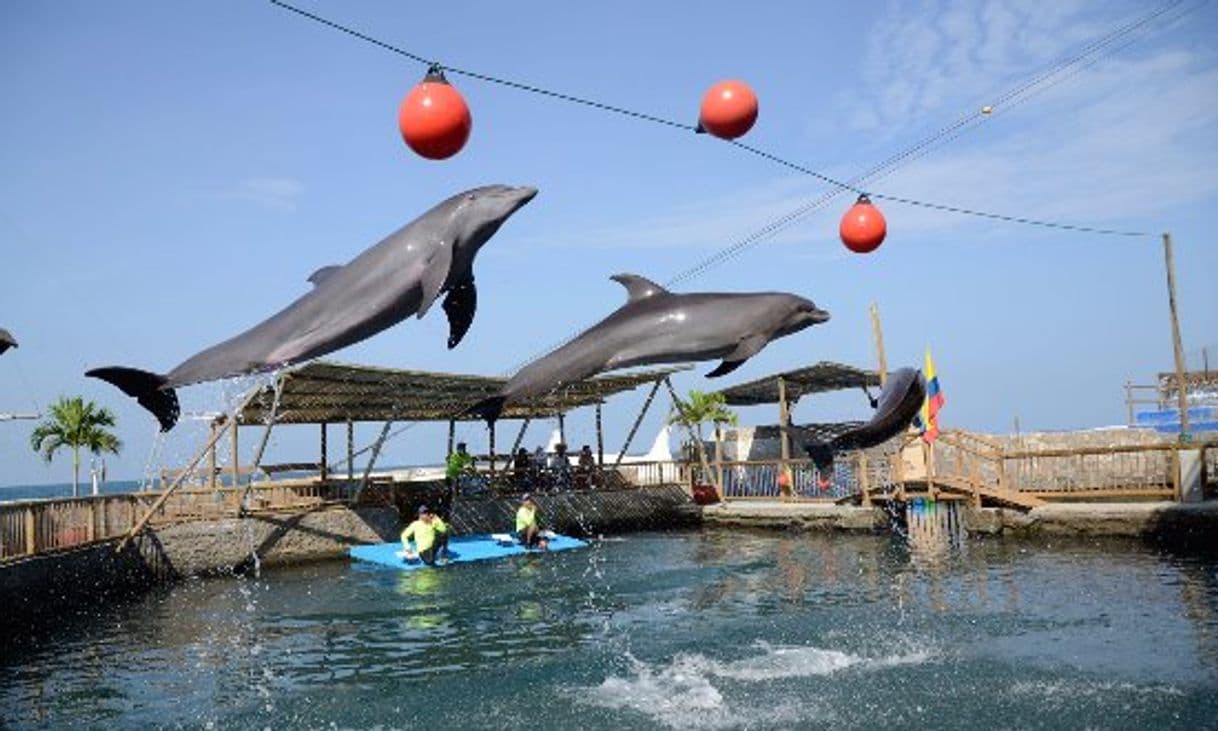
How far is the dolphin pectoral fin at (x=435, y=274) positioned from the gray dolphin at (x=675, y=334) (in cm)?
141

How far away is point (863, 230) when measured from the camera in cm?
834

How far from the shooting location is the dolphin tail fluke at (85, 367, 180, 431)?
5.11m

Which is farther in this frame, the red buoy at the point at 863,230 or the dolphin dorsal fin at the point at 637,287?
the red buoy at the point at 863,230

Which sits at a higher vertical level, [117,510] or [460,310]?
[460,310]

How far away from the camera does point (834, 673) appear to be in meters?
10.6

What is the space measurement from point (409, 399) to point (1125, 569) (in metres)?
15.7

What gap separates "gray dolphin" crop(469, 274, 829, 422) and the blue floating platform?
13717 mm

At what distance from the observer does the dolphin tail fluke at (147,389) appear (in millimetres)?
5109

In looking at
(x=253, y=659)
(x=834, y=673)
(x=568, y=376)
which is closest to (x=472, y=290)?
(x=568, y=376)

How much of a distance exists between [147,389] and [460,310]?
172 centimetres

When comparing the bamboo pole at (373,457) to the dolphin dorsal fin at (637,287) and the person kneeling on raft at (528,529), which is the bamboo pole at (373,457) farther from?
the dolphin dorsal fin at (637,287)

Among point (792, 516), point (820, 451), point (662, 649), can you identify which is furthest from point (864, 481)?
point (820, 451)

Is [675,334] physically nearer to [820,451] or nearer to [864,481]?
[820,451]

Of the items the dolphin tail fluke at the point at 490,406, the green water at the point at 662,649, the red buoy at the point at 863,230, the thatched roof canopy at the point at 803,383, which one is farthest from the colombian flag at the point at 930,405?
the dolphin tail fluke at the point at 490,406
